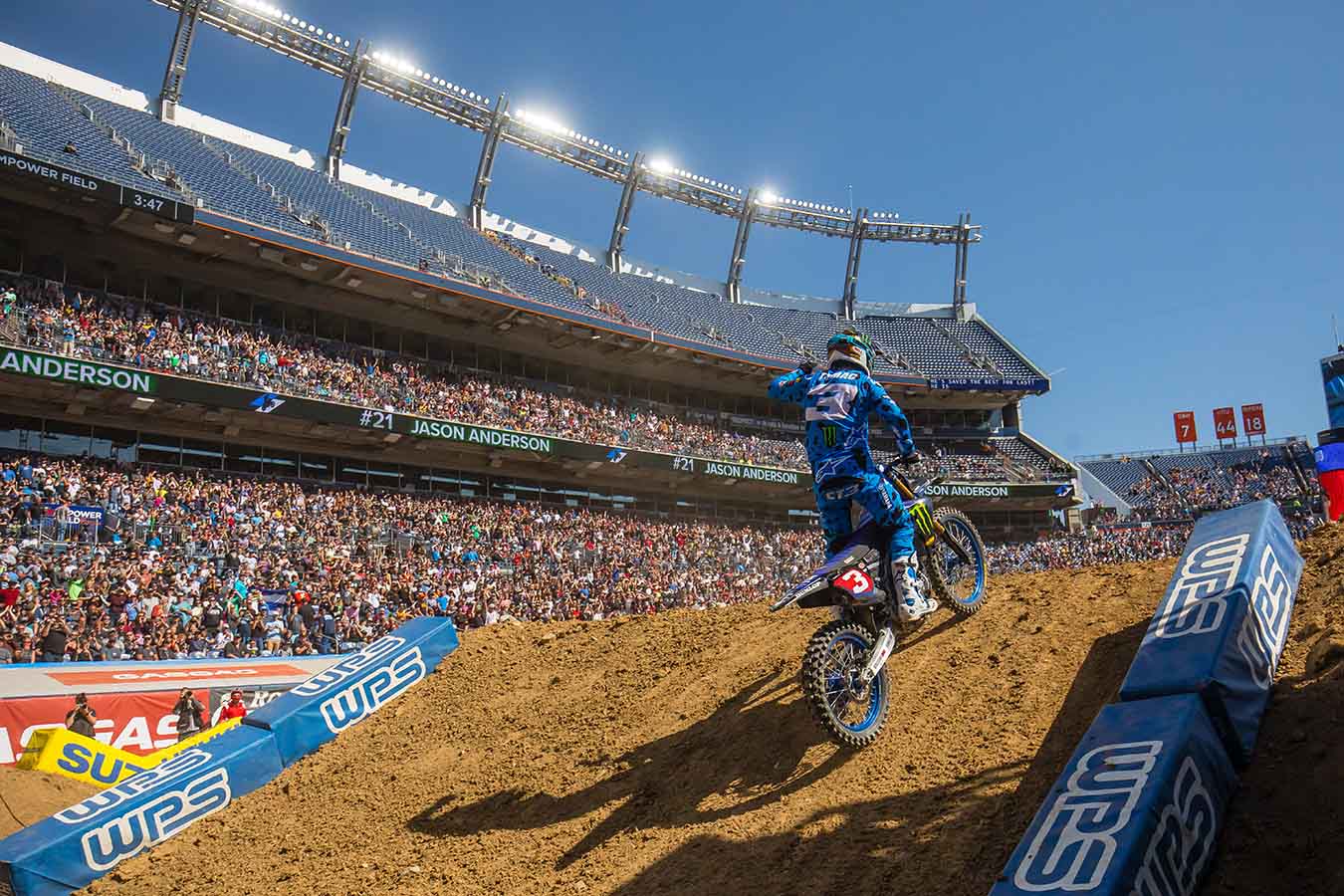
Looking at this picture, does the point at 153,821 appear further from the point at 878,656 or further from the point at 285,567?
the point at 285,567

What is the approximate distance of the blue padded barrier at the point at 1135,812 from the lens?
308 centimetres

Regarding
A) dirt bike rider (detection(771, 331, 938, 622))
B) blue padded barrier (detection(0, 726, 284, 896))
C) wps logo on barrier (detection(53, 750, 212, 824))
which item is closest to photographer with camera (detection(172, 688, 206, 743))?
blue padded barrier (detection(0, 726, 284, 896))

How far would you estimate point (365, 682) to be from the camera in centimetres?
856

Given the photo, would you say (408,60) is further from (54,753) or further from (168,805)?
(168,805)

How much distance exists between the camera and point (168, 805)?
6.79 meters

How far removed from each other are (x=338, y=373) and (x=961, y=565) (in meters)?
22.2

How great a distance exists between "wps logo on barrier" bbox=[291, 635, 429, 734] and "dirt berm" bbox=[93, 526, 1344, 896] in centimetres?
25

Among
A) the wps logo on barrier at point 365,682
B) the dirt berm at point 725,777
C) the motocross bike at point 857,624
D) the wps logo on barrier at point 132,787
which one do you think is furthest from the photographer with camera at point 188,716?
the motocross bike at point 857,624

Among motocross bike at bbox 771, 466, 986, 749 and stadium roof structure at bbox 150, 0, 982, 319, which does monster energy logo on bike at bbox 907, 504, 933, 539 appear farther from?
stadium roof structure at bbox 150, 0, 982, 319

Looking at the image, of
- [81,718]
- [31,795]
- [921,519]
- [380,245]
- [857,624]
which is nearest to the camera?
[857,624]

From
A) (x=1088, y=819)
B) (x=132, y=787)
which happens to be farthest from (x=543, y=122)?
(x=1088, y=819)

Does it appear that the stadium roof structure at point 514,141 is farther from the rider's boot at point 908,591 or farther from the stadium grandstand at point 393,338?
the rider's boot at point 908,591

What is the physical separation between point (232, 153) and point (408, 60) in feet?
25.9

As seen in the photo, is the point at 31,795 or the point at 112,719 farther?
the point at 112,719
